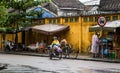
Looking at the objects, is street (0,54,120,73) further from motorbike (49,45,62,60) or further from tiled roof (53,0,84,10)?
tiled roof (53,0,84,10)

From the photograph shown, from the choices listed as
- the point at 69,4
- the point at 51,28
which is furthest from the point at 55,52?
the point at 69,4

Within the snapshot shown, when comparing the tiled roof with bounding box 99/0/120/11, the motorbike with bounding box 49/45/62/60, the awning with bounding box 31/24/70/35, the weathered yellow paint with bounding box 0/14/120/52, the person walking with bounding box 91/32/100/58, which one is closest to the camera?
the motorbike with bounding box 49/45/62/60

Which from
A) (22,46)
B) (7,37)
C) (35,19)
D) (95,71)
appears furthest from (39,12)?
(95,71)

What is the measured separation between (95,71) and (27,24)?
25.0 metres

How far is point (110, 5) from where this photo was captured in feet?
145

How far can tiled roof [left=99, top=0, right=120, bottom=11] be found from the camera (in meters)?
42.8

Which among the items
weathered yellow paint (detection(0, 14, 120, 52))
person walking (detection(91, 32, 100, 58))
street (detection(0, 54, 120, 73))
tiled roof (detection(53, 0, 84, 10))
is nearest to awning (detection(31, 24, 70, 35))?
weathered yellow paint (detection(0, 14, 120, 52))

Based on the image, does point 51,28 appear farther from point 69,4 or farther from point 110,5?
point 69,4

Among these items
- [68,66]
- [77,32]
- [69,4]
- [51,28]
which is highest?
[69,4]

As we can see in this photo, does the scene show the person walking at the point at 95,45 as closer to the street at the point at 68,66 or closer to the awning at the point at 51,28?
the street at the point at 68,66

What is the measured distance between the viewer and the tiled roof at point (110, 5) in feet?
140

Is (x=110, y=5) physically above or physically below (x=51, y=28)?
above

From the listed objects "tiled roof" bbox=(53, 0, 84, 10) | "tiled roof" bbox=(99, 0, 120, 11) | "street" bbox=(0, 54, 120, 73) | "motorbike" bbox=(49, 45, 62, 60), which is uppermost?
"tiled roof" bbox=(53, 0, 84, 10)

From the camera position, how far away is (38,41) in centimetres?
4372
